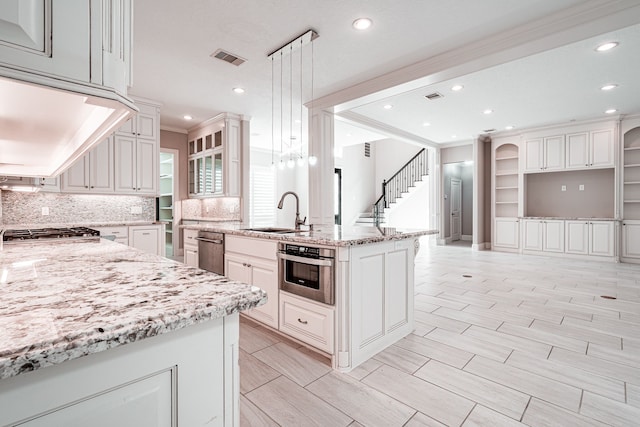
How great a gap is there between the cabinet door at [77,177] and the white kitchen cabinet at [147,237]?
3.05 feet

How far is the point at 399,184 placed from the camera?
10.7 meters

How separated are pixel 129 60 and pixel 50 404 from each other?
731 mm

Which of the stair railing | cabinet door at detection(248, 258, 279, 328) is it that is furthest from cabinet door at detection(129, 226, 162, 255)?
the stair railing

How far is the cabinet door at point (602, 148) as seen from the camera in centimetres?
607

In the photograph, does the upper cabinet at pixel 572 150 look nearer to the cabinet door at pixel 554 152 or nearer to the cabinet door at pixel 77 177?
the cabinet door at pixel 554 152

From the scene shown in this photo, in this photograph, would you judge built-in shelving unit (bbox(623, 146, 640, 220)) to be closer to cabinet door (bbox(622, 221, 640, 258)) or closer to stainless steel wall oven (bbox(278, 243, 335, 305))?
cabinet door (bbox(622, 221, 640, 258))

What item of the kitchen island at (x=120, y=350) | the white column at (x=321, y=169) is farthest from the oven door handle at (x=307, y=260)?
the white column at (x=321, y=169)

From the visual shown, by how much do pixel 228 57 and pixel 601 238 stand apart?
765 centimetres

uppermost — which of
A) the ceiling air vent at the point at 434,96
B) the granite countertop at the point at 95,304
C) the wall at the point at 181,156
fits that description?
the ceiling air vent at the point at 434,96

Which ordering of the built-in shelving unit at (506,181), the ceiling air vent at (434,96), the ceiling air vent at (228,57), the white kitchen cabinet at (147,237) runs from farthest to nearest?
the built-in shelving unit at (506,181) → the ceiling air vent at (434,96) → the white kitchen cabinet at (147,237) → the ceiling air vent at (228,57)

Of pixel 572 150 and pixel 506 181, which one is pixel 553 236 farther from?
pixel 572 150

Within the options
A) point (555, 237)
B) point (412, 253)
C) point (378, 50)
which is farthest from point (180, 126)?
point (555, 237)

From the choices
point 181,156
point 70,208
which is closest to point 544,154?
point 181,156

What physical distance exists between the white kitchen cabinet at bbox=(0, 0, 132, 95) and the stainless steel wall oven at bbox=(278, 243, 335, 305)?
64.7 inches
